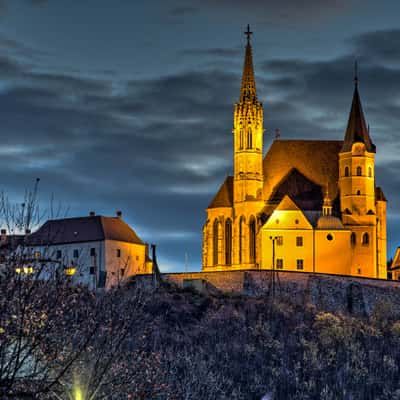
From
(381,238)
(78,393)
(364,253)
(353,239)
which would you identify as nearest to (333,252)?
(353,239)

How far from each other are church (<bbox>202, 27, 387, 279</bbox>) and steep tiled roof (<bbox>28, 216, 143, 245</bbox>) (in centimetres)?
897

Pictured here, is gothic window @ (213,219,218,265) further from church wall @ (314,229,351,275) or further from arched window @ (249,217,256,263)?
church wall @ (314,229,351,275)

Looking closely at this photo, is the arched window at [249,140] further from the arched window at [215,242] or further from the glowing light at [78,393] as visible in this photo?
the glowing light at [78,393]

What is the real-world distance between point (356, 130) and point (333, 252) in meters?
12.9

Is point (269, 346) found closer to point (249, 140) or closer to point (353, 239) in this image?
point (353, 239)

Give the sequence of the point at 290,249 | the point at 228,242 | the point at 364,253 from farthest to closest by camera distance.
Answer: the point at 228,242, the point at 364,253, the point at 290,249

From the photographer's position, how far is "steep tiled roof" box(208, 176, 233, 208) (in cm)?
11056

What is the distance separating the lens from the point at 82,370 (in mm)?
39625

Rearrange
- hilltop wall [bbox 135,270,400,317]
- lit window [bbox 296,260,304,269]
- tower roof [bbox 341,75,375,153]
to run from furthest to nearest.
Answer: tower roof [bbox 341,75,375,153] < lit window [bbox 296,260,304,269] < hilltop wall [bbox 135,270,400,317]

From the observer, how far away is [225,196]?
110875 millimetres

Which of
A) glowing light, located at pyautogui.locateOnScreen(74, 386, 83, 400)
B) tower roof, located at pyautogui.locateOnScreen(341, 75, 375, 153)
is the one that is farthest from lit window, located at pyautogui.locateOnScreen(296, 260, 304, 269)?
glowing light, located at pyautogui.locateOnScreen(74, 386, 83, 400)

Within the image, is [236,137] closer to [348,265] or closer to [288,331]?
[348,265]

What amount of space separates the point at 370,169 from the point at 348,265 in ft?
35.0

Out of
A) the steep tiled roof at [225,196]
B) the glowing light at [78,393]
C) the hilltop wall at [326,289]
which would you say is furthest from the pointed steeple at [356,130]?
the glowing light at [78,393]
